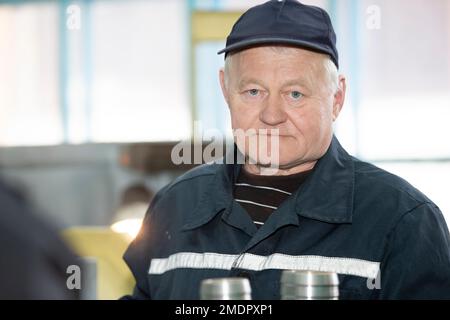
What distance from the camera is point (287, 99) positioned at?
143 cm

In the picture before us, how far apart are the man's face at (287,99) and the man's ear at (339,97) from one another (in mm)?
30

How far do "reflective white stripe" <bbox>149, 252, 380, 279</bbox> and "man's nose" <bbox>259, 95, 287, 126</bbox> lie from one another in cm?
23

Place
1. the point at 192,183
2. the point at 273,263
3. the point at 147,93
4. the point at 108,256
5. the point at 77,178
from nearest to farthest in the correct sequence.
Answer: the point at 273,263 → the point at 192,183 → the point at 108,256 → the point at 77,178 → the point at 147,93

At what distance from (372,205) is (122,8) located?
4920 millimetres

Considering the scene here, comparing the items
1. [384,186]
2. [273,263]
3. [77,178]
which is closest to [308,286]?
[273,263]

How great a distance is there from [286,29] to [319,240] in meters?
0.37

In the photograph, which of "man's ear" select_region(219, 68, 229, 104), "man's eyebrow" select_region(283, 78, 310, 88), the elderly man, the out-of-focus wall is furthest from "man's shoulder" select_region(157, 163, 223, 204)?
the out-of-focus wall

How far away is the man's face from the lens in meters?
1.42

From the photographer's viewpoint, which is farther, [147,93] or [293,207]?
[147,93]

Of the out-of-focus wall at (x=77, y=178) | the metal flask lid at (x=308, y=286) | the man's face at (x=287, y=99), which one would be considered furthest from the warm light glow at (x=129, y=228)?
the out-of-focus wall at (x=77, y=178)

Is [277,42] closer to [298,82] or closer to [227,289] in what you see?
[298,82]

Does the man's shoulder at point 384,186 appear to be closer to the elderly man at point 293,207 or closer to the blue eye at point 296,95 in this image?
the elderly man at point 293,207

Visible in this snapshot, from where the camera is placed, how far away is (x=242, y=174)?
156 centimetres
